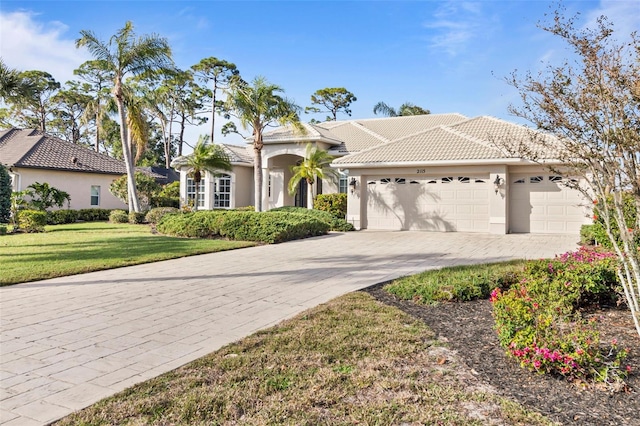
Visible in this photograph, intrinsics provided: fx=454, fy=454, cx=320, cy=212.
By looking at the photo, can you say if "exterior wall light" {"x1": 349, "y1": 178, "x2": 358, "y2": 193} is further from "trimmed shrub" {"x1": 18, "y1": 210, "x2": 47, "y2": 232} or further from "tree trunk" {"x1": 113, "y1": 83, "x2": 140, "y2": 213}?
"trimmed shrub" {"x1": 18, "y1": 210, "x2": 47, "y2": 232}

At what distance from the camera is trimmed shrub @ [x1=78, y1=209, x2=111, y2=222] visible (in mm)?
24011

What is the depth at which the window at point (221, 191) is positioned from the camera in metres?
25.3

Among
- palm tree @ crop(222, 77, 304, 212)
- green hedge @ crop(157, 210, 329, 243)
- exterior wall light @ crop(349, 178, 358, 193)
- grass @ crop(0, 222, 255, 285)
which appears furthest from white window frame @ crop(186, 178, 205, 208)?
exterior wall light @ crop(349, 178, 358, 193)

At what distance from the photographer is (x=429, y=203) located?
18781 mm

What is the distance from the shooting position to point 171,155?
50.4 meters

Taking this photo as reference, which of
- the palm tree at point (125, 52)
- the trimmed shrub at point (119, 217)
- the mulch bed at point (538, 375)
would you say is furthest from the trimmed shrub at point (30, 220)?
the mulch bed at point (538, 375)

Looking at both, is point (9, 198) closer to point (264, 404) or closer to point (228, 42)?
point (228, 42)

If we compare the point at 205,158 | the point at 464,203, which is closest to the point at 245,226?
the point at 205,158

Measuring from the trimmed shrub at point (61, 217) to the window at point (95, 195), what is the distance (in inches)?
139

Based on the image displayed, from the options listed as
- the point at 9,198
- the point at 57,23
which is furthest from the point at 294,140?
the point at 9,198

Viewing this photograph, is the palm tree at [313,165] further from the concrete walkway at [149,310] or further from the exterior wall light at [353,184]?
the concrete walkway at [149,310]

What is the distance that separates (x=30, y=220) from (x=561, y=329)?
1875 cm

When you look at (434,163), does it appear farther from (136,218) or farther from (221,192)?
(136,218)

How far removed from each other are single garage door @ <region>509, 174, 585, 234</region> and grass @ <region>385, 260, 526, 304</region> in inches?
→ 424
